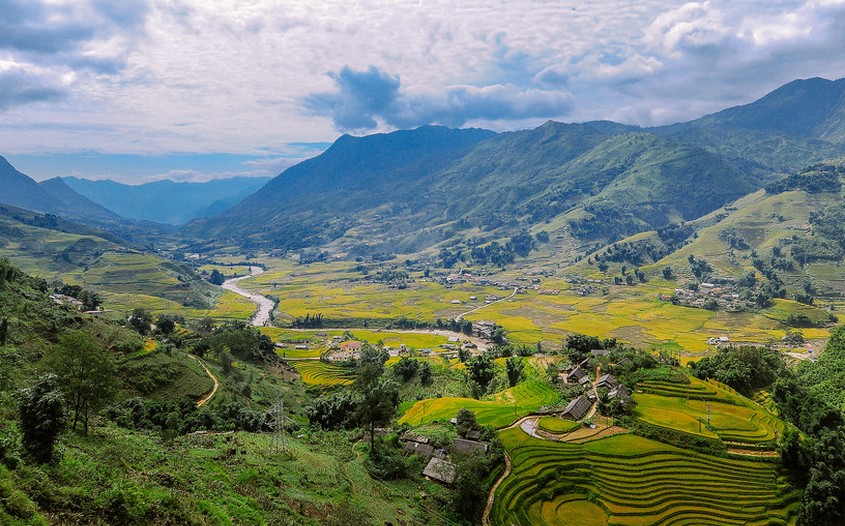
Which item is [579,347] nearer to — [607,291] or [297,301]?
[607,291]

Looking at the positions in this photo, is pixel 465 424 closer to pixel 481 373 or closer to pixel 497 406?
pixel 497 406

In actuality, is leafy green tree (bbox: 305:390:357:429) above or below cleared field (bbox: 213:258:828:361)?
above

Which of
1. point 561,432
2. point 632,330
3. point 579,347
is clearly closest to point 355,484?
point 561,432

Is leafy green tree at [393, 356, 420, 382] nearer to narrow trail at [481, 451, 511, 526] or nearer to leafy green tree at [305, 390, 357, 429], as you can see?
leafy green tree at [305, 390, 357, 429]

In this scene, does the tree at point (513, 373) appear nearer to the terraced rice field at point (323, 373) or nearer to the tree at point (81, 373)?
the terraced rice field at point (323, 373)

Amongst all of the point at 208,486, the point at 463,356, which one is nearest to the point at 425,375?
the point at 463,356

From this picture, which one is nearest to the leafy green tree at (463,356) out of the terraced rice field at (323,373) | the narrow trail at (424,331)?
the narrow trail at (424,331)

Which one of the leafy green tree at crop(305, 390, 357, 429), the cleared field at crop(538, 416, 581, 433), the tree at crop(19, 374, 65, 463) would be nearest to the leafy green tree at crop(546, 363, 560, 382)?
the cleared field at crop(538, 416, 581, 433)
